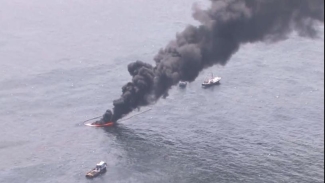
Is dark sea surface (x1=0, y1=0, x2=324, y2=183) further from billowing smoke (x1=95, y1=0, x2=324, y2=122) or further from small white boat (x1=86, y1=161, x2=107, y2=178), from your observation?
billowing smoke (x1=95, y1=0, x2=324, y2=122)

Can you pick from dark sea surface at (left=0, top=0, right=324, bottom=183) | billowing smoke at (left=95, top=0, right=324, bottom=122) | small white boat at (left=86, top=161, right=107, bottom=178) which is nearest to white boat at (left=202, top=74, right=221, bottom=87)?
dark sea surface at (left=0, top=0, right=324, bottom=183)

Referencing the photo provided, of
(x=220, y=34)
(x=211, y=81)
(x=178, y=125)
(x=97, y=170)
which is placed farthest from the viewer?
(x=211, y=81)

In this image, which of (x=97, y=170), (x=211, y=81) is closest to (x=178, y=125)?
(x=97, y=170)

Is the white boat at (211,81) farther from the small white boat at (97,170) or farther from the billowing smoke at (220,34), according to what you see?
the small white boat at (97,170)

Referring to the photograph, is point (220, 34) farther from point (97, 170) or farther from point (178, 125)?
point (97, 170)

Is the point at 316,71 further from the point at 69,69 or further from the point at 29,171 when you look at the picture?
the point at 29,171

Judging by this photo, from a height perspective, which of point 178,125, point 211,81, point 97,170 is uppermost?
point 211,81
